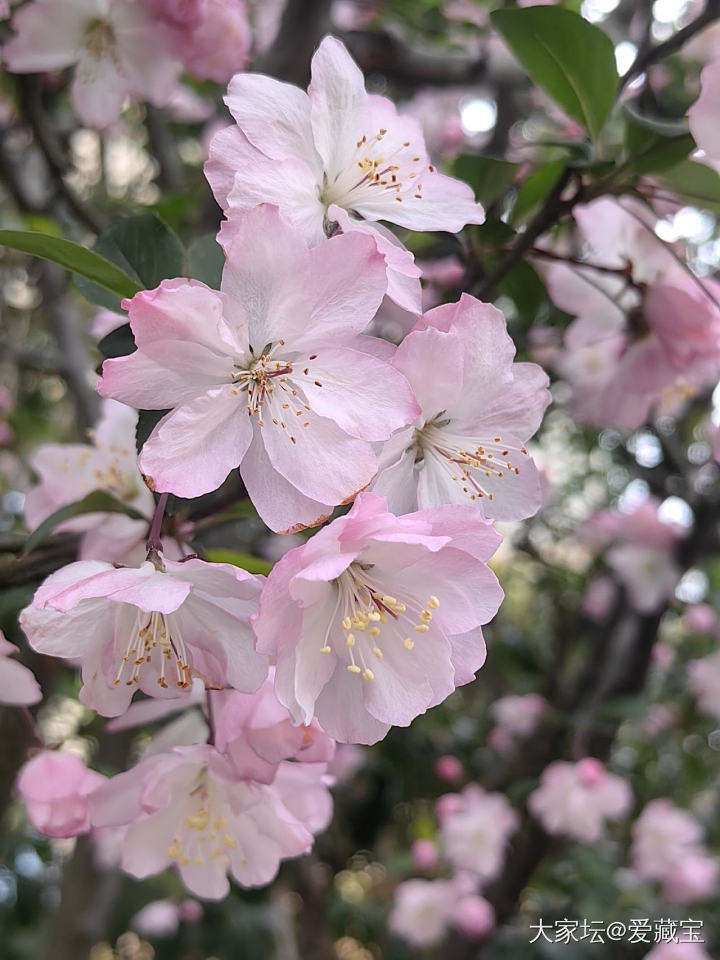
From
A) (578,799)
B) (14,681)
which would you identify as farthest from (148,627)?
(578,799)

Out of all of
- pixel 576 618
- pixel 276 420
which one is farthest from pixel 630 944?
pixel 276 420

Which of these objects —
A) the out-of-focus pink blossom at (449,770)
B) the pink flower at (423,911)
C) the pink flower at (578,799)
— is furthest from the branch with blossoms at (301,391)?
the out-of-focus pink blossom at (449,770)

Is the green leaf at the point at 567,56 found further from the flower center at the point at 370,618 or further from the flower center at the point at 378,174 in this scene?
the flower center at the point at 370,618

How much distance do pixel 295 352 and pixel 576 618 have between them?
7.78 ft

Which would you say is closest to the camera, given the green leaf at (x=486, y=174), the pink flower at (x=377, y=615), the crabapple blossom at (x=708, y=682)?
the pink flower at (x=377, y=615)

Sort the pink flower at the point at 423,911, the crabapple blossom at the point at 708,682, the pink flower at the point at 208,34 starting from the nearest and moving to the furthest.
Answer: the pink flower at the point at 208,34
the pink flower at the point at 423,911
the crabapple blossom at the point at 708,682

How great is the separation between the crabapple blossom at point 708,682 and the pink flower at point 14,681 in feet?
7.18

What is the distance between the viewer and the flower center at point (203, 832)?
0.69m

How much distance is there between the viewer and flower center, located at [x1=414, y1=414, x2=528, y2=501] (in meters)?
0.61

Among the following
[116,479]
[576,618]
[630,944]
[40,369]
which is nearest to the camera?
[116,479]

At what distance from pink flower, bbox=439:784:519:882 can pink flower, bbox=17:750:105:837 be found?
5.67 ft

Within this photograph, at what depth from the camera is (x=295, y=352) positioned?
22.2 inches

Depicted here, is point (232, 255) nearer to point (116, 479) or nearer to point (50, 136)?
point (116, 479)

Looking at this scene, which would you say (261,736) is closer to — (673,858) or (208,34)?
(208,34)
